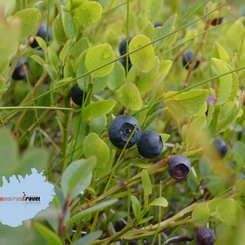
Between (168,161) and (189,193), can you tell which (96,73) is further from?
(189,193)

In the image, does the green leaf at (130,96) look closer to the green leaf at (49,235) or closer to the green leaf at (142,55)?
the green leaf at (142,55)

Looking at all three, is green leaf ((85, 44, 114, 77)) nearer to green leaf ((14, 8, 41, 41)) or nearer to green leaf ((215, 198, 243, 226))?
green leaf ((14, 8, 41, 41))

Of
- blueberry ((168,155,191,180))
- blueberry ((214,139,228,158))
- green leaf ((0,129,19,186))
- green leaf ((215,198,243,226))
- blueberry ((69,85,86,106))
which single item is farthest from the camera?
blueberry ((214,139,228,158))

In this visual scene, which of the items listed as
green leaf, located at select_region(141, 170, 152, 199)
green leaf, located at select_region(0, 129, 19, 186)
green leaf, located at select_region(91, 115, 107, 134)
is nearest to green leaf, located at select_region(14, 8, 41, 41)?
green leaf, located at select_region(91, 115, 107, 134)

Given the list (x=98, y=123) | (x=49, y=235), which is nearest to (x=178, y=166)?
(x=98, y=123)

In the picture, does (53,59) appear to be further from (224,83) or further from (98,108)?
(224,83)

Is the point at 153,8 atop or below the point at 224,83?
atop

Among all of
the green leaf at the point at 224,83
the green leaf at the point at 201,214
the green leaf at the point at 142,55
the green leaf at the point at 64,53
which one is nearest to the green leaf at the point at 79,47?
the green leaf at the point at 64,53
